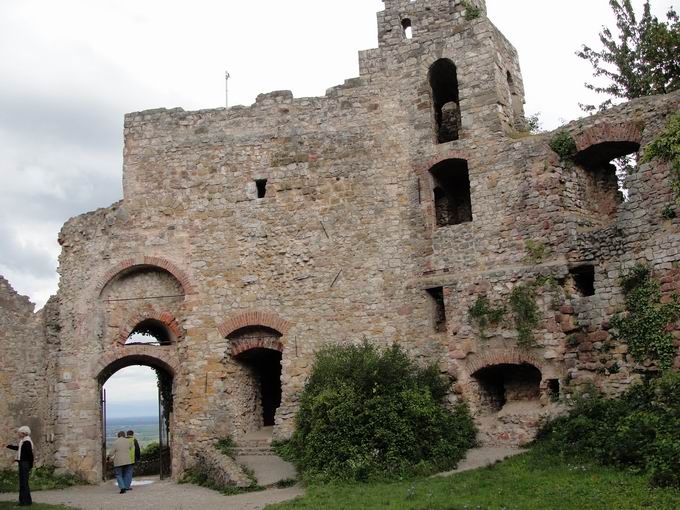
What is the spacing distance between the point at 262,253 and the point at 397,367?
5049mm

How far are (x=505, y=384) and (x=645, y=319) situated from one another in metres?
3.31

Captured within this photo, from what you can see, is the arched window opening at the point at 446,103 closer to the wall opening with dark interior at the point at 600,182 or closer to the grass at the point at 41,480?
the wall opening with dark interior at the point at 600,182

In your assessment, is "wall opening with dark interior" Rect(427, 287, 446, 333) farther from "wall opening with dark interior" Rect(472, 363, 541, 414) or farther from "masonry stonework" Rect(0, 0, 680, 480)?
"wall opening with dark interior" Rect(472, 363, 541, 414)

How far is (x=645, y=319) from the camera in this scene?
12562 millimetres

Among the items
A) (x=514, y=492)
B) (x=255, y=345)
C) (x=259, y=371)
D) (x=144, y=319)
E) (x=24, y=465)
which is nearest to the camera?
(x=514, y=492)

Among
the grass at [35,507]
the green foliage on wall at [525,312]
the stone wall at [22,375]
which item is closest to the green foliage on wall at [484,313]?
the green foliage on wall at [525,312]

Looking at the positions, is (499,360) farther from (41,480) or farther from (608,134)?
(41,480)

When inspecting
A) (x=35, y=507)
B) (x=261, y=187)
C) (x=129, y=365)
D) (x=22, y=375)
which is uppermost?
(x=261, y=187)

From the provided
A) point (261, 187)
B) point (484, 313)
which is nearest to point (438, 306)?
point (484, 313)

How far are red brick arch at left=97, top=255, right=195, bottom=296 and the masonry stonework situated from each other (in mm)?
56

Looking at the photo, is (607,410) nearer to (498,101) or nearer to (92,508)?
(498,101)

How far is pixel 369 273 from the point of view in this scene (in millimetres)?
15953

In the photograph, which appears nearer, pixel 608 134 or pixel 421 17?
pixel 608 134

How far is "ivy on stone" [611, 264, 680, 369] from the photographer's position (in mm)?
12234
